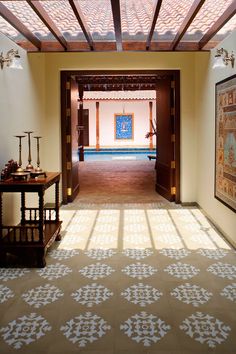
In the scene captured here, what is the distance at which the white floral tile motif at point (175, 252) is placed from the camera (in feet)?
12.7

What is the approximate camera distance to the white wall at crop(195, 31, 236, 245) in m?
4.38

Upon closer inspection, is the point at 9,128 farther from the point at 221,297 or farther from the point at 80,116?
the point at 80,116

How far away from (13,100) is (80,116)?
8697mm

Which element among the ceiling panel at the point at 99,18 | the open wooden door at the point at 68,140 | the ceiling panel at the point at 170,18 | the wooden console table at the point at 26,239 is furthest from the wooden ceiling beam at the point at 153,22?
the open wooden door at the point at 68,140

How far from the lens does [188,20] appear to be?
383cm

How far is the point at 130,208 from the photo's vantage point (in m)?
6.29

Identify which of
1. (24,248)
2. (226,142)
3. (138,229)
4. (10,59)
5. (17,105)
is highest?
(10,59)

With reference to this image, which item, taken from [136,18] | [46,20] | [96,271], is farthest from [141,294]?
[136,18]

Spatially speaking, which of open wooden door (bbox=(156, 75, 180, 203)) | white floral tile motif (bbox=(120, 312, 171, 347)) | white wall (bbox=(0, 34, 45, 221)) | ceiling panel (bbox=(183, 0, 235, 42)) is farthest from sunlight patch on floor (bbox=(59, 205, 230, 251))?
ceiling panel (bbox=(183, 0, 235, 42))

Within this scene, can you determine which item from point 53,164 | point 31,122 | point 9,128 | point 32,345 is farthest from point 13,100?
point 32,345

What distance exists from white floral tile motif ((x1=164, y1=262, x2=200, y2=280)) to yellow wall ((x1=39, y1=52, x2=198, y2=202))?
294 centimetres

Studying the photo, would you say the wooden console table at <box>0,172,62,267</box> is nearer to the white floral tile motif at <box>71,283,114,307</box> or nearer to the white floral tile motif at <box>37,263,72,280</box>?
the white floral tile motif at <box>37,263,72,280</box>

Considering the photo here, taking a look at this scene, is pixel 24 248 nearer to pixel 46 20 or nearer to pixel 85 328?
pixel 85 328

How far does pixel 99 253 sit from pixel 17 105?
215 cm
